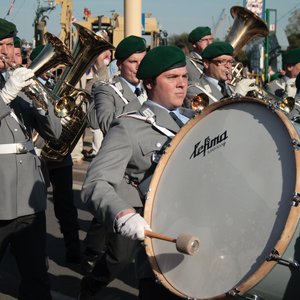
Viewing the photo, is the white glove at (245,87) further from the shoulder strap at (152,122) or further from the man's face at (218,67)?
the shoulder strap at (152,122)

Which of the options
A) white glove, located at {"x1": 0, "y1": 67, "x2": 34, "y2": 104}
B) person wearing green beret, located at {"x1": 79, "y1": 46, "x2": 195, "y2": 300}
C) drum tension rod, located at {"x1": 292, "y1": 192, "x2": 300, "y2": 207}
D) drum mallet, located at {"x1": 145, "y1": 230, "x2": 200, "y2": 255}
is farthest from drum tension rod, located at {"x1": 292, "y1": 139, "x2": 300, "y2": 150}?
white glove, located at {"x1": 0, "y1": 67, "x2": 34, "y2": 104}

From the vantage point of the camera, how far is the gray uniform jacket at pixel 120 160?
2512 millimetres

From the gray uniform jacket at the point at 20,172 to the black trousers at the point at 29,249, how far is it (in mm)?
67

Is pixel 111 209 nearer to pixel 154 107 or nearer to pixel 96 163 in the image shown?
pixel 96 163

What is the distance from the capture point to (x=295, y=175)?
2074 millimetres

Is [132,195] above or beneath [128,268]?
above

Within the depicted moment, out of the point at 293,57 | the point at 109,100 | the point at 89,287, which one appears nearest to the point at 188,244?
the point at 89,287

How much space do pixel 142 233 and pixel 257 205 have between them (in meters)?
0.42

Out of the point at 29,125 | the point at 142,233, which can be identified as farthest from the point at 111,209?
the point at 29,125

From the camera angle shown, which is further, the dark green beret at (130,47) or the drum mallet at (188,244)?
the dark green beret at (130,47)

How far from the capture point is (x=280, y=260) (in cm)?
205

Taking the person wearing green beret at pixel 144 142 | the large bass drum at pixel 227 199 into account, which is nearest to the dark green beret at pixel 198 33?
the person wearing green beret at pixel 144 142

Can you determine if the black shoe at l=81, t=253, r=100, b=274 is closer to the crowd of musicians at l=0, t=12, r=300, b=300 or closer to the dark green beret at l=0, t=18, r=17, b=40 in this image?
the crowd of musicians at l=0, t=12, r=300, b=300

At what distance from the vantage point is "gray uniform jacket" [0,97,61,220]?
3.50 meters
